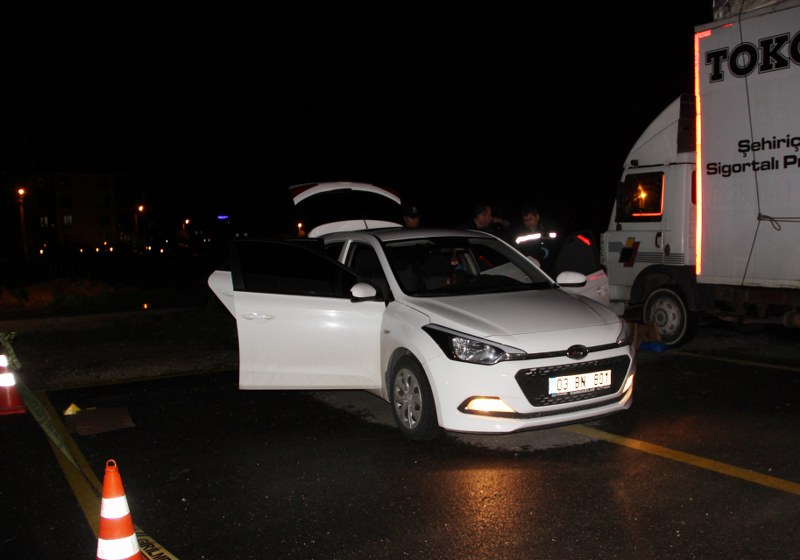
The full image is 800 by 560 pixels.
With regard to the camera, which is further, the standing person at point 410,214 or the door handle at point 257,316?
the standing person at point 410,214

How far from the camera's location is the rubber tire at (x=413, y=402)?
5.46 metres

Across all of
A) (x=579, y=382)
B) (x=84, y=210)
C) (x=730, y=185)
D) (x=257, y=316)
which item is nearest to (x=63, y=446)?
(x=257, y=316)

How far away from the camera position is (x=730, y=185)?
8266 mm

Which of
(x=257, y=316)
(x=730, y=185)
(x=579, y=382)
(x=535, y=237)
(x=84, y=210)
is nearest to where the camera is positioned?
(x=579, y=382)

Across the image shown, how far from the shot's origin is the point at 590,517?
4.23 metres

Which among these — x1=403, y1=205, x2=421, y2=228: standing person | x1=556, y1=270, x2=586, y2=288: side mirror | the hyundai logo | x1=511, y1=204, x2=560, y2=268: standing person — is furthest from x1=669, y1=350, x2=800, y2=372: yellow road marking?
the hyundai logo

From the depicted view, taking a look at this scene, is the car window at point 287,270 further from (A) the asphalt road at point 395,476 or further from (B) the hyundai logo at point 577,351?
(B) the hyundai logo at point 577,351

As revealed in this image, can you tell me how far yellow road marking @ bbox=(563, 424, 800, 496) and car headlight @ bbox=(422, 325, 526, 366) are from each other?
1156mm

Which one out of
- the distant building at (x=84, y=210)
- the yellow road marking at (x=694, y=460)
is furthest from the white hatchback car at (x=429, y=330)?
the distant building at (x=84, y=210)

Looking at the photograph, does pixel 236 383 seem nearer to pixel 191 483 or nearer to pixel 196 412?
pixel 196 412

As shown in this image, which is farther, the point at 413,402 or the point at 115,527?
the point at 413,402

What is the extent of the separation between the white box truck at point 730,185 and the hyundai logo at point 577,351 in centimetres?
360

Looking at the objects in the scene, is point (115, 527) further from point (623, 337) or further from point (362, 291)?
point (623, 337)

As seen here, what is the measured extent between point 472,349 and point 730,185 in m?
4.60
